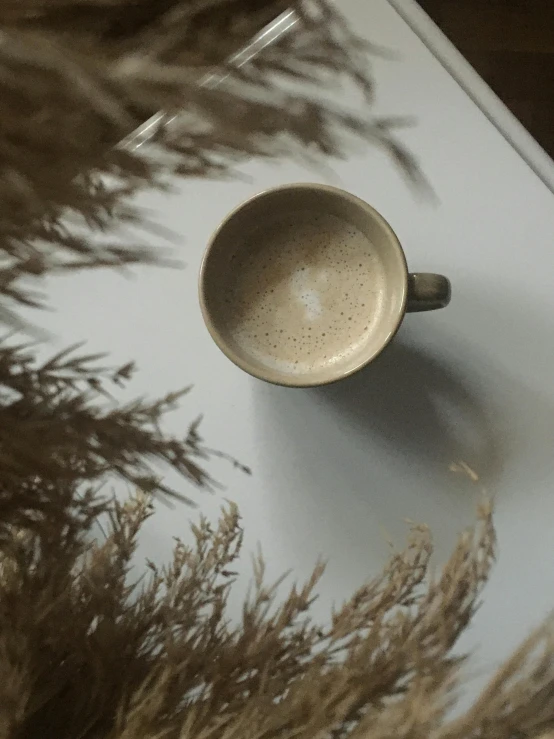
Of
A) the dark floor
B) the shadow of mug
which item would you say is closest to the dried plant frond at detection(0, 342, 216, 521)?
the shadow of mug

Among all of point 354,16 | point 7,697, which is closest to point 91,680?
point 7,697

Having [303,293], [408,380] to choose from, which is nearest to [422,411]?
[408,380]

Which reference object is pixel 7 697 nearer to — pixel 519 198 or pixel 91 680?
pixel 91 680

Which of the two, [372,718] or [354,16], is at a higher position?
[354,16]

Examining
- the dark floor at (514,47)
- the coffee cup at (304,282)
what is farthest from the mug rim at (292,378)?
the dark floor at (514,47)

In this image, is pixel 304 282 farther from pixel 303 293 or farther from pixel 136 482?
pixel 136 482

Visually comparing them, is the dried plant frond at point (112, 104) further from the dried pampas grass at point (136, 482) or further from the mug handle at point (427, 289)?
the mug handle at point (427, 289)
